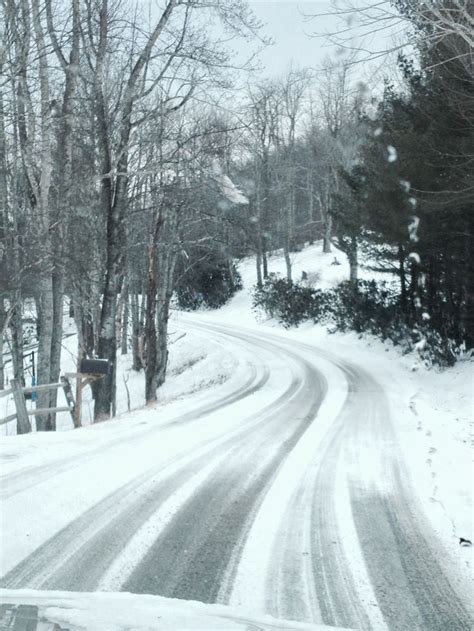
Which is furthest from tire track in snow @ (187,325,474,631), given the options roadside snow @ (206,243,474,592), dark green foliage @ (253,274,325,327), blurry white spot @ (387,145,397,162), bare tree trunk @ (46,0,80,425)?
dark green foliage @ (253,274,325,327)

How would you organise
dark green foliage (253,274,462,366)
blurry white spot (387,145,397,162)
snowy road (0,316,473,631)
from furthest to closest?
dark green foliage (253,274,462,366), blurry white spot (387,145,397,162), snowy road (0,316,473,631)

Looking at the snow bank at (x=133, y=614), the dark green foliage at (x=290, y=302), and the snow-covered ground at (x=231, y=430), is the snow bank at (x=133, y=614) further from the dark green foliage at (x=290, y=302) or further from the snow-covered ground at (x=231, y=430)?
the dark green foliage at (x=290, y=302)

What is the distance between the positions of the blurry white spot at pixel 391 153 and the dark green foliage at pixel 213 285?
2444 centimetres

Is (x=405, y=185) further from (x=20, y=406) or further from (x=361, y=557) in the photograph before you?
(x=361, y=557)

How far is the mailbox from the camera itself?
9.58 m

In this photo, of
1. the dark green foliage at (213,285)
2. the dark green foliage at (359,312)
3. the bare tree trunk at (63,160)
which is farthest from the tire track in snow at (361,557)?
the dark green foliage at (213,285)

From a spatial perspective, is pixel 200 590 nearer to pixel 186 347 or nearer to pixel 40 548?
pixel 40 548

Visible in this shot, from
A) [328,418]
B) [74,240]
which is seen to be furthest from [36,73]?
[328,418]

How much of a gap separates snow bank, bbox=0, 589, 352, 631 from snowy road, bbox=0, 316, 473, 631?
19cm

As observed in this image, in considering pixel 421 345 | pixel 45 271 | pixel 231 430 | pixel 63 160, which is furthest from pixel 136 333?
pixel 231 430

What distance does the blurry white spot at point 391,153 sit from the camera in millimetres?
15281

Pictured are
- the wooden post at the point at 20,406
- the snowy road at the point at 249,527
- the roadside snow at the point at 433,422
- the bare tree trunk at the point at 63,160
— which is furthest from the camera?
the bare tree trunk at the point at 63,160

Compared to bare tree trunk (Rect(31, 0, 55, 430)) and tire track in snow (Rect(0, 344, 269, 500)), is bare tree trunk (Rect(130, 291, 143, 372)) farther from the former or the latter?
tire track in snow (Rect(0, 344, 269, 500))

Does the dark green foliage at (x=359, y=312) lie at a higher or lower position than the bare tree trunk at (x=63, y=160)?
lower
